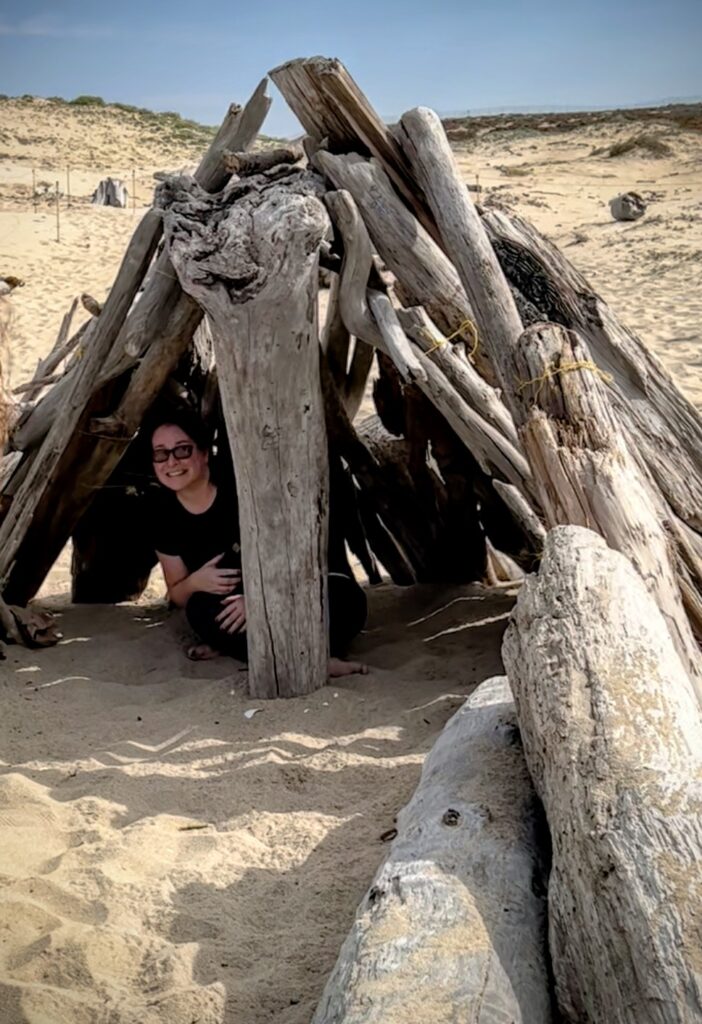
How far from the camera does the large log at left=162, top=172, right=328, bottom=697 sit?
399 centimetres

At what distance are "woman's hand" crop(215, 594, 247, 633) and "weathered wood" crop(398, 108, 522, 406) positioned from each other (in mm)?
1434

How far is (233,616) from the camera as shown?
14.9 feet

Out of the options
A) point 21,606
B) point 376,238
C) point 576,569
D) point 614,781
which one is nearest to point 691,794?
point 614,781

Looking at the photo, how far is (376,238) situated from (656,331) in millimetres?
6380

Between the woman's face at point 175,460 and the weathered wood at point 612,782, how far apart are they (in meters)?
2.10

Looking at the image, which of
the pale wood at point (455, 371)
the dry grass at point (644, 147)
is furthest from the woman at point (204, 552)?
the dry grass at point (644, 147)

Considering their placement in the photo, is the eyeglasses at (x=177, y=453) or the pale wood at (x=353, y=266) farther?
the eyeglasses at (x=177, y=453)

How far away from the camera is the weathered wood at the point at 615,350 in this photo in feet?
13.7

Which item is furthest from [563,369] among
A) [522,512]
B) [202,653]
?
[202,653]

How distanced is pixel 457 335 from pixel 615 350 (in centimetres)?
60

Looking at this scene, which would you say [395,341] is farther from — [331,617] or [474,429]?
[331,617]

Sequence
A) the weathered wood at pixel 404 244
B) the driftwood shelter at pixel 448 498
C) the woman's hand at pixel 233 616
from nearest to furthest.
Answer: the driftwood shelter at pixel 448 498, the weathered wood at pixel 404 244, the woman's hand at pixel 233 616

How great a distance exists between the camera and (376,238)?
14.4ft

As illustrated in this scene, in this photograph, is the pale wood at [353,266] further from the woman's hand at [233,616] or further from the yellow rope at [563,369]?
the woman's hand at [233,616]
